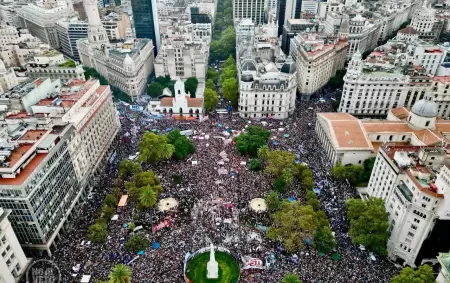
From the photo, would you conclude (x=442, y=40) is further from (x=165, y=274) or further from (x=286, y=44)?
(x=165, y=274)

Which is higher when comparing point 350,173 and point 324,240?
point 350,173

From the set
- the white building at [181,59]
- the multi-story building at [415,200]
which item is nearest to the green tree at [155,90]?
the white building at [181,59]

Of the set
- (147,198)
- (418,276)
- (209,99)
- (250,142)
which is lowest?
(147,198)

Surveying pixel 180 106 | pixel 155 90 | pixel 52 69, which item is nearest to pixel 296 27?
pixel 155 90

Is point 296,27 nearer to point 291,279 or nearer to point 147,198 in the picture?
point 147,198

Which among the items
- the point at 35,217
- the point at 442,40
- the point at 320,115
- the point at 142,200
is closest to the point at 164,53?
the point at 320,115

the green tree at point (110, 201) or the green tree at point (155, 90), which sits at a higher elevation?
the green tree at point (155, 90)

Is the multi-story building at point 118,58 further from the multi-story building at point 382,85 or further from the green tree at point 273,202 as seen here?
the green tree at point 273,202
